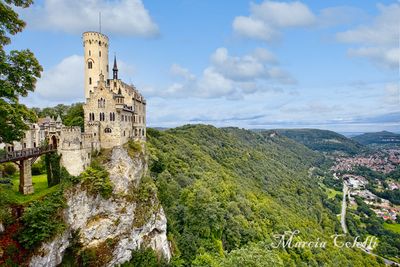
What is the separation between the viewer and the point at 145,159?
41.4 meters

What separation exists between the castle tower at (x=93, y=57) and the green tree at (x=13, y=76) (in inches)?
916

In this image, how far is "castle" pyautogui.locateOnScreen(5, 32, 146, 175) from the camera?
31703 mm

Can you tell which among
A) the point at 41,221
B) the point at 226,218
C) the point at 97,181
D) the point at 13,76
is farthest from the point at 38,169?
the point at 226,218

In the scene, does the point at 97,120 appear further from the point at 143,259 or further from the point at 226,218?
the point at 226,218

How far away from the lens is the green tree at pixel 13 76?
15969mm

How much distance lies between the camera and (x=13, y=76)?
16.7 meters

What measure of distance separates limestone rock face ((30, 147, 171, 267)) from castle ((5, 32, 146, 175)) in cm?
243

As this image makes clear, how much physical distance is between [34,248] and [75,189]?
21.7 feet

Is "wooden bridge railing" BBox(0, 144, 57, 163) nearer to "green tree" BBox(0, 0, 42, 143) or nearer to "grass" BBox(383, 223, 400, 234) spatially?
"green tree" BBox(0, 0, 42, 143)

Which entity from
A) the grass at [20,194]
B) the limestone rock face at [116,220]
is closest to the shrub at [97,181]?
the limestone rock face at [116,220]

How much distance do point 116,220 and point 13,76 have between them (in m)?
21.1

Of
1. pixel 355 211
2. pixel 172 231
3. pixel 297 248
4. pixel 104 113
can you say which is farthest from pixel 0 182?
pixel 355 211

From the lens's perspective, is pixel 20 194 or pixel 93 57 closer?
pixel 20 194

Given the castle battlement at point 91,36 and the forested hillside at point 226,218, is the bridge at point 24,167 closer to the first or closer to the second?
the castle battlement at point 91,36
